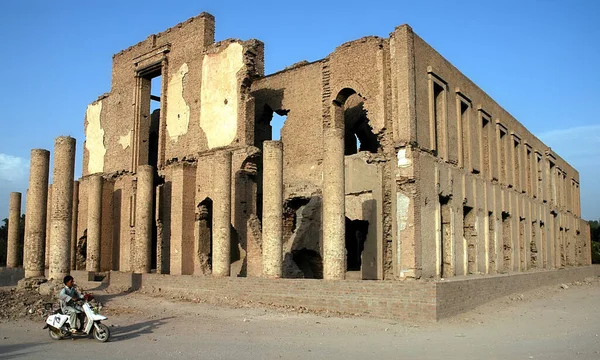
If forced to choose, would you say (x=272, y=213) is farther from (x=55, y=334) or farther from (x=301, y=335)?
(x=55, y=334)

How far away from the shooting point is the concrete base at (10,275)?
2456 centimetres

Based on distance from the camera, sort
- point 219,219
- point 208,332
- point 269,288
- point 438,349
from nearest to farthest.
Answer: point 438,349, point 208,332, point 269,288, point 219,219

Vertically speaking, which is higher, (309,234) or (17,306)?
(309,234)

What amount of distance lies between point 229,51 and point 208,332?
1167cm

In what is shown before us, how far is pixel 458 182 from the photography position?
1933 centimetres

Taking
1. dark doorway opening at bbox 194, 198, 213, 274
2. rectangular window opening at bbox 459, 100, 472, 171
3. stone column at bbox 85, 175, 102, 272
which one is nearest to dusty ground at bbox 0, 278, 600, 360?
dark doorway opening at bbox 194, 198, 213, 274

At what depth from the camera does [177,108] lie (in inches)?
864

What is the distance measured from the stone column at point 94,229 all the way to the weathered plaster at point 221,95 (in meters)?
4.96

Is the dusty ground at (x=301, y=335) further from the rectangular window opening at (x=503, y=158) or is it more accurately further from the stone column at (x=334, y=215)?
the rectangular window opening at (x=503, y=158)

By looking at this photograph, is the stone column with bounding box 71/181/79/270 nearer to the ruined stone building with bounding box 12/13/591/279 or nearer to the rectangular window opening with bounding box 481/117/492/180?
the ruined stone building with bounding box 12/13/591/279

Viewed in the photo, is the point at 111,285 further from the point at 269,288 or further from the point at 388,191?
the point at 388,191

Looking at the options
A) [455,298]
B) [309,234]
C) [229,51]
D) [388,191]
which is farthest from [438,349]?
[229,51]

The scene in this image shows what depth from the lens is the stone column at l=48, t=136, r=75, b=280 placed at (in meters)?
16.4

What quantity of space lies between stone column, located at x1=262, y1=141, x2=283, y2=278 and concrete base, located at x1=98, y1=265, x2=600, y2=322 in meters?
0.58
